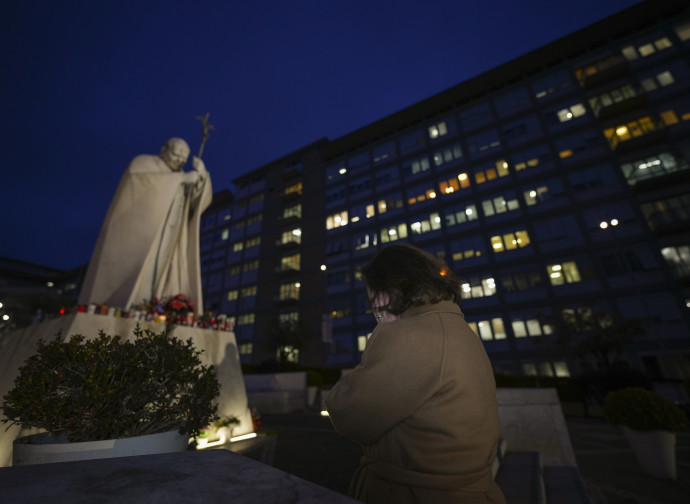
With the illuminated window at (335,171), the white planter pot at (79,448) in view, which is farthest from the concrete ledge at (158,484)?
the illuminated window at (335,171)

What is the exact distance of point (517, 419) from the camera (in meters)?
6.88

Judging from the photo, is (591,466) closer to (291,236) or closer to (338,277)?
(338,277)

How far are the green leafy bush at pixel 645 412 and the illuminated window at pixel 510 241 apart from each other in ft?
Result: 66.4

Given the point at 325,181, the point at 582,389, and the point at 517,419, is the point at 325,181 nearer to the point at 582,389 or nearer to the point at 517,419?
the point at 582,389

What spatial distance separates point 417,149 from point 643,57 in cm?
1899

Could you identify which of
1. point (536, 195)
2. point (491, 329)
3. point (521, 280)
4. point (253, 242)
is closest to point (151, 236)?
point (491, 329)

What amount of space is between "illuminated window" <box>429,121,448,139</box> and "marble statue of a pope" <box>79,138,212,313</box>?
2902 cm

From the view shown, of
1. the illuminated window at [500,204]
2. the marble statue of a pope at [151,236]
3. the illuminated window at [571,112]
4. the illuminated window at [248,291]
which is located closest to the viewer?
the marble statue of a pope at [151,236]

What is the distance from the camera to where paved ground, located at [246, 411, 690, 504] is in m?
4.80

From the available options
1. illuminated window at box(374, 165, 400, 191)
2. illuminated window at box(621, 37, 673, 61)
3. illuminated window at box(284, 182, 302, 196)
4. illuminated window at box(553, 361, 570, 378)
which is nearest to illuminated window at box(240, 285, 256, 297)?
illuminated window at box(284, 182, 302, 196)

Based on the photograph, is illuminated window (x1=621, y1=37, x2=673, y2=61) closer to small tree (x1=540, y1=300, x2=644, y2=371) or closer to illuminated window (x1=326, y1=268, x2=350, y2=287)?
small tree (x1=540, y1=300, x2=644, y2=371)

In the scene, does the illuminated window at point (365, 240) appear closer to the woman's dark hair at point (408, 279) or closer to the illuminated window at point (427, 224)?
the illuminated window at point (427, 224)

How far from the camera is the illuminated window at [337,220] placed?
3532 centimetres

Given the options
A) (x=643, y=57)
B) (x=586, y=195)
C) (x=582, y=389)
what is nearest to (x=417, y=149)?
(x=586, y=195)
